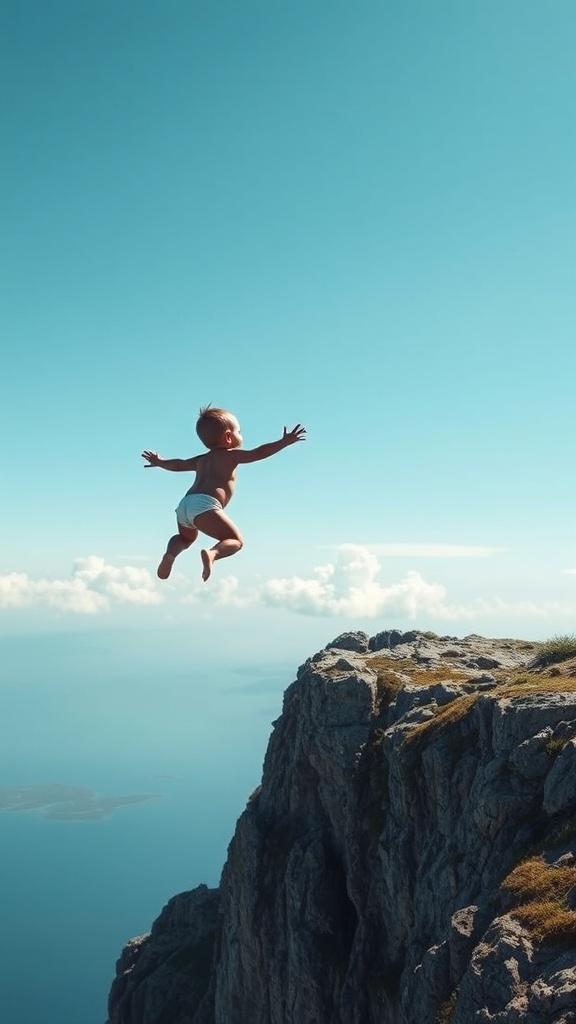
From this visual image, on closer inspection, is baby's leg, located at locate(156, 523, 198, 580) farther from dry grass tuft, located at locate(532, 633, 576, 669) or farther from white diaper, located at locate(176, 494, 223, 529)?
dry grass tuft, located at locate(532, 633, 576, 669)

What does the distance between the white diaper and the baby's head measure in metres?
0.86

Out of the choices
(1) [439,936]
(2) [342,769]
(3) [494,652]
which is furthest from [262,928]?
(1) [439,936]

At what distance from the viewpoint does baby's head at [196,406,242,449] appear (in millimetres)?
10391

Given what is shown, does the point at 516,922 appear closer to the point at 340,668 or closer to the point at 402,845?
the point at 402,845

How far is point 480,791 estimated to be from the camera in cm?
2331

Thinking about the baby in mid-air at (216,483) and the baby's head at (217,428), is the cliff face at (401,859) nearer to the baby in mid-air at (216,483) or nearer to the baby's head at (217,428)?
the baby in mid-air at (216,483)

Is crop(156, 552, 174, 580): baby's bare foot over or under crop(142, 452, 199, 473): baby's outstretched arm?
under

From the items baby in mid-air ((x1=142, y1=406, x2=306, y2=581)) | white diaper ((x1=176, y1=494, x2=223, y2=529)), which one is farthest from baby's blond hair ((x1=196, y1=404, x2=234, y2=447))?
white diaper ((x1=176, y1=494, x2=223, y2=529))

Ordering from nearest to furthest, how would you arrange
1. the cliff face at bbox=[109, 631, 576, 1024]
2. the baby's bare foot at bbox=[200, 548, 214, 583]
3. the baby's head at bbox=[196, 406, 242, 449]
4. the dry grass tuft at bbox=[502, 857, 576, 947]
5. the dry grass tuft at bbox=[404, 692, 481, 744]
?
1. the baby's bare foot at bbox=[200, 548, 214, 583]
2. the baby's head at bbox=[196, 406, 242, 449]
3. the dry grass tuft at bbox=[502, 857, 576, 947]
4. the cliff face at bbox=[109, 631, 576, 1024]
5. the dry grass tuft at bbox=[404, 692, 481, 744]

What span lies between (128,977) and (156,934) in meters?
5.45

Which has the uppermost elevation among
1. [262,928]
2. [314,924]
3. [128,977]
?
[314,924]

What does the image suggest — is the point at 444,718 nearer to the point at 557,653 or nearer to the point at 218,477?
the point at 557,653

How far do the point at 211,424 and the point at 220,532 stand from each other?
161 centimetres

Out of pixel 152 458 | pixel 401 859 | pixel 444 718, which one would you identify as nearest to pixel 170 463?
pixel 152 458
